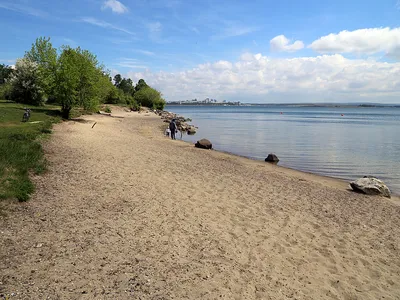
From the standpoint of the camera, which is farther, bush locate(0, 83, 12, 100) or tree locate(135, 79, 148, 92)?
tree locate(135, 79, 148, 92)

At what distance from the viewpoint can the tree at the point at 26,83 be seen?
43125 mm

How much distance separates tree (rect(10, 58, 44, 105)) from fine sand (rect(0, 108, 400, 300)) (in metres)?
36.8

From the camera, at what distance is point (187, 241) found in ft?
24.3

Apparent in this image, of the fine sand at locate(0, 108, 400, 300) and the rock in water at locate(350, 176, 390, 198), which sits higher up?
the fine sand at locate(0, 108, 400, 300)

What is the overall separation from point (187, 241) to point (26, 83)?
45243 mm

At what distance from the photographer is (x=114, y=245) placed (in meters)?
6.74

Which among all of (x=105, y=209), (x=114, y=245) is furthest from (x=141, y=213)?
(x=114, y=245)

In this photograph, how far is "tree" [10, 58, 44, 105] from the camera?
43.1m

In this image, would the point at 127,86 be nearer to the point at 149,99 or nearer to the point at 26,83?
the point at 149,99

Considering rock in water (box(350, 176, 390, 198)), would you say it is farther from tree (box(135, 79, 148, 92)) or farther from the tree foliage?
tree (box(135, 79, 148, 92))

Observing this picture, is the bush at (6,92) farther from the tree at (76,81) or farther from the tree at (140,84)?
the tree at (140,84)

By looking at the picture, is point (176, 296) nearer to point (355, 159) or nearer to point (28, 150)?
point (28, 150)

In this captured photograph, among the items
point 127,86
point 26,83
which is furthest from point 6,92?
point 127,86

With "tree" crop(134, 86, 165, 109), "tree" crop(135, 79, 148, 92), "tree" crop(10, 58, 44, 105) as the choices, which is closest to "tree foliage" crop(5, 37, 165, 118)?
"tree" crop(10, 58, 44, 105)
